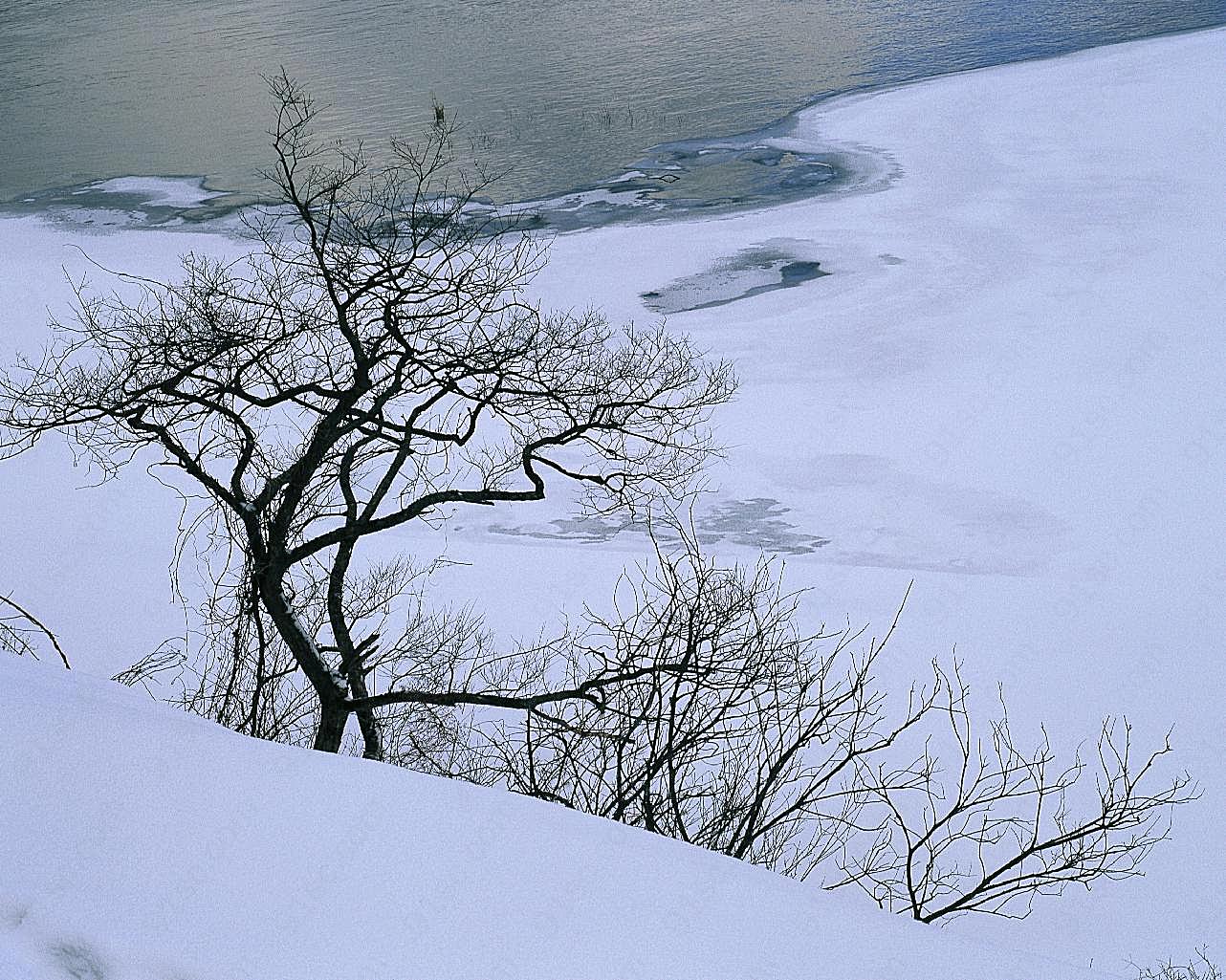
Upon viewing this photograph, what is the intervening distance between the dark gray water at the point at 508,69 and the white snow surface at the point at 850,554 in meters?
2.72

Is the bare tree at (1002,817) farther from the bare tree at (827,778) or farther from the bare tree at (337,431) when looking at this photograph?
the bare tree at (337,431)

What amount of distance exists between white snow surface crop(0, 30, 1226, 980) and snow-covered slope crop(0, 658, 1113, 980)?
0.01 m

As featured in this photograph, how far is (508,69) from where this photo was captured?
84.8 ft

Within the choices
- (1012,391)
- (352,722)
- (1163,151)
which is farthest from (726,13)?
(352,722)

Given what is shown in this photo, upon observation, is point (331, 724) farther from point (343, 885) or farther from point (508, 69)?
point (508, 69)

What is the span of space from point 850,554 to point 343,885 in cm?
A: 713

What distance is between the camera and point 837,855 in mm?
6730

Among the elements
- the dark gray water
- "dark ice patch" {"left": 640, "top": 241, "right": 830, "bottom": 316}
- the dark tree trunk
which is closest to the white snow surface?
"dark ice patch" {"left": 640, "top": 241, "right": 830, "bottom": 316}

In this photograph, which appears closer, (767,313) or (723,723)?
(723,723)

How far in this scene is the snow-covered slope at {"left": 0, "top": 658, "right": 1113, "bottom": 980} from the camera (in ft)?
9.24

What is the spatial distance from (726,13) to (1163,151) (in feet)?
52.8

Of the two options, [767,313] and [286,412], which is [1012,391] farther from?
[286,412]

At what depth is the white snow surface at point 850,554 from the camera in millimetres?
3051

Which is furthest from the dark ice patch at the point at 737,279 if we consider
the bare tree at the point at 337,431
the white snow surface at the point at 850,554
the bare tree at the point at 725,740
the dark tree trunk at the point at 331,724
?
the dark tree trunk at the point at 331,724
